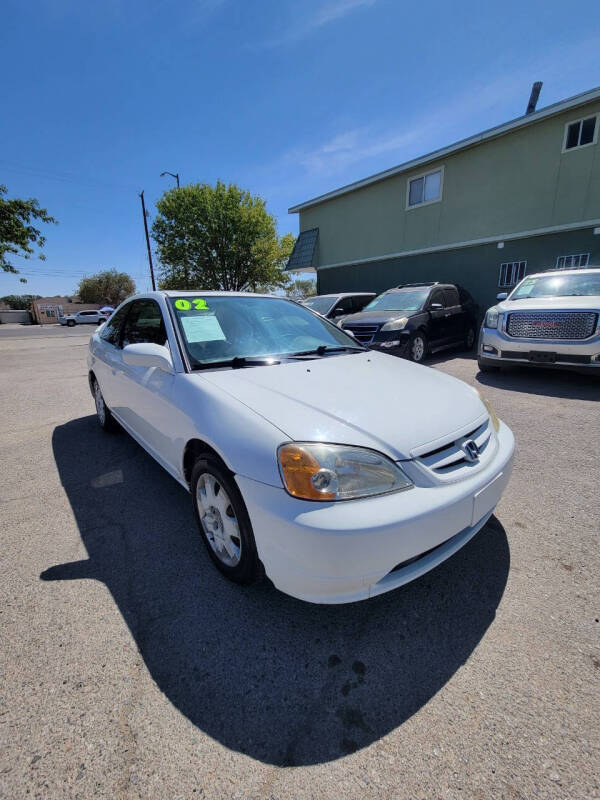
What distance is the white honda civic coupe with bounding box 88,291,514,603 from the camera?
142 centimetres

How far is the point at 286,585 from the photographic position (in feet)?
4.99

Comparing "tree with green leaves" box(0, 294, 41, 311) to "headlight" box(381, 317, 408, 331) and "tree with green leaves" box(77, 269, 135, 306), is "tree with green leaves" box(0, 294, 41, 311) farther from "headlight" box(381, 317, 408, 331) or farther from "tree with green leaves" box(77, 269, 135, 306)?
"headlight" box(381, 317, 408, 331)

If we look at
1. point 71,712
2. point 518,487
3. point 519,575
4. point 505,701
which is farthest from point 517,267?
point 71,712

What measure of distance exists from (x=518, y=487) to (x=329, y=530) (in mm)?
2118

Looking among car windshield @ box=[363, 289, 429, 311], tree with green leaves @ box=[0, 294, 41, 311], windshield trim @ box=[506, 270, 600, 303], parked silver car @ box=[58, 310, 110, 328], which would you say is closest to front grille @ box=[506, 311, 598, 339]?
windshield trim @ box=[506, 270, 600, 303]

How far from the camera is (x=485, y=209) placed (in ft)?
36.4

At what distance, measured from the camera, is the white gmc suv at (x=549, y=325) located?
5.04 meters

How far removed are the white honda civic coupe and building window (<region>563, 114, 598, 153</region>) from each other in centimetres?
1125

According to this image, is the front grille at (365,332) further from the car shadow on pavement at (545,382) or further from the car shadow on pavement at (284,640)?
the car shadow on pavement at (284,640)

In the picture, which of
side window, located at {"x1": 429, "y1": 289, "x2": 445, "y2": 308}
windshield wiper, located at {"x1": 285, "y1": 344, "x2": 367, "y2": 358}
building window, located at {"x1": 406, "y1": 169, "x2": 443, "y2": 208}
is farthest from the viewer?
building window, located at {"x1": 406, "y1": 169, "x2": 443, "y2": 208}

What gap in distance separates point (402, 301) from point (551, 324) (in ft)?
10.4

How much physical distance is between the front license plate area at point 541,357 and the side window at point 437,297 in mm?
2647

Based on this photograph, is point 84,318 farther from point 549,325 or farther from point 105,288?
point 549,325

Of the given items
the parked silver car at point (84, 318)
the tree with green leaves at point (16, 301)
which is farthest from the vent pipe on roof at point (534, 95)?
the tree with green leaves at point (16, 301)
